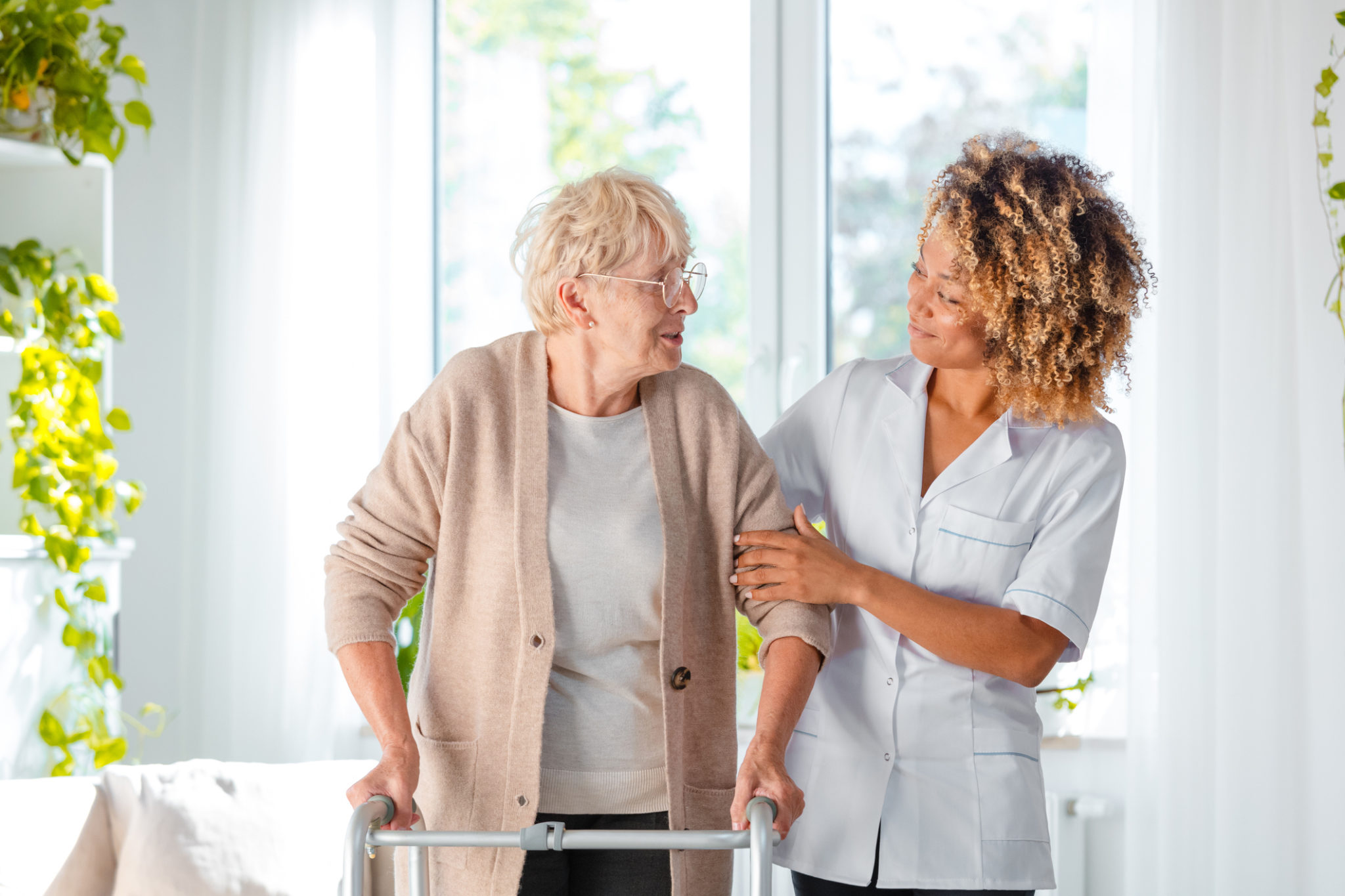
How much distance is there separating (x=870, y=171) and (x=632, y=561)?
1683 mm

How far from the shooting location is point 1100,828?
2482 mm

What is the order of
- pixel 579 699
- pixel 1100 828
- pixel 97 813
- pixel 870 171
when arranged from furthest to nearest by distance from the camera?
pixel 870 171 < pixel 1100 828 < pixel 97 813 < pixel 579 699

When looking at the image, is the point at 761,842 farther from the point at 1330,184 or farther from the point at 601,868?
the point at 1330,184

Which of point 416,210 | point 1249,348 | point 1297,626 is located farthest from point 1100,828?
point 416,210

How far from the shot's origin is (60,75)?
2182mm

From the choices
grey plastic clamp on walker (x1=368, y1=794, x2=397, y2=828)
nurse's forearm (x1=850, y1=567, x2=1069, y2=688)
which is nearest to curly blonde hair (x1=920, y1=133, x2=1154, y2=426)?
nurse's forearm (x1=850, y1=567, x2=1069, y2=688)

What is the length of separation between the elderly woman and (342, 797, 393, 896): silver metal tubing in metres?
0.12

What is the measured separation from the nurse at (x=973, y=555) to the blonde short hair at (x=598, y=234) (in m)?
0.37

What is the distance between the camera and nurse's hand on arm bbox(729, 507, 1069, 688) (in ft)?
4.61

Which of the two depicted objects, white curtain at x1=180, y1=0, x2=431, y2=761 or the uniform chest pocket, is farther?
white curtain at x1=180, y1=0, x2=431, y2=761

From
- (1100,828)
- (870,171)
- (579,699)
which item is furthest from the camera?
(870,171)

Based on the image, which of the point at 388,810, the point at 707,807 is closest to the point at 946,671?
the point at 707,807

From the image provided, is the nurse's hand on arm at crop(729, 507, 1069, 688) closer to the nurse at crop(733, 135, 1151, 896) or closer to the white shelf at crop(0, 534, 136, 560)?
the nurse at crop(733, 135, 1151, 896)

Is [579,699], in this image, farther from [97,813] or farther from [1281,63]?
[1281,63]
